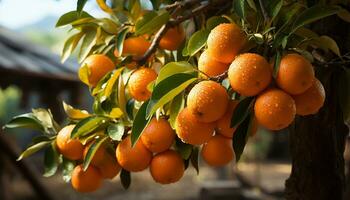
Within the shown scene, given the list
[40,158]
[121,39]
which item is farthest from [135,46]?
[40,158]

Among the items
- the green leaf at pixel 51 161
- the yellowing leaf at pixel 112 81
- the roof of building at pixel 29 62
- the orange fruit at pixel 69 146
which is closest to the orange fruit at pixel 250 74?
the yellowing leaf at pixel 112 81

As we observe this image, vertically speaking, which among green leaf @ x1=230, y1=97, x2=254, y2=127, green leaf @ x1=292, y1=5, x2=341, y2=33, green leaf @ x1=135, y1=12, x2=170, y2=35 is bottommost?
green leaf @ x1=230, y1=97, x2=254, y2=127

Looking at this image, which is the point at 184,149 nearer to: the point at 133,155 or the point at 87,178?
the point at 133,155

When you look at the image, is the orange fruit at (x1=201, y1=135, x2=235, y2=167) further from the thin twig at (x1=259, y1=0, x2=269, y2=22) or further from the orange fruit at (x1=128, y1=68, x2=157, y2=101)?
the thin twig at (x1=259, y1=0, x2=269, y2=22)

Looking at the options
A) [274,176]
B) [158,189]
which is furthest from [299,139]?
[274,176]

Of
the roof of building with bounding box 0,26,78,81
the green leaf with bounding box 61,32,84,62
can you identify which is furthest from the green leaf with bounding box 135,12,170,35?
the roof of building with bounding box 0,26,78,81

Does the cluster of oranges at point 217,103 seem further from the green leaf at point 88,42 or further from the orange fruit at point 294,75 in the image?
the green leaf at point 88,42

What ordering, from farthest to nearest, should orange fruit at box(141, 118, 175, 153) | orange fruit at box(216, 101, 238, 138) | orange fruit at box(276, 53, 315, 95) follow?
orange fruit at box(141, 118, 175, 153) → orange fruit at box(216, 101, 238, 138) → orange fruit at box(276, 53, 315, 95)
